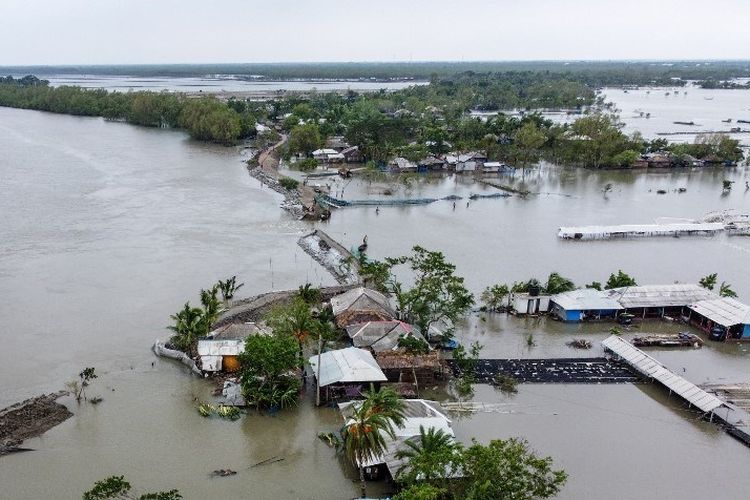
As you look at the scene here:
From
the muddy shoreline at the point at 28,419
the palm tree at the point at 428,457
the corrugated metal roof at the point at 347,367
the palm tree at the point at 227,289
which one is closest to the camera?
the palm tree at the point at 428,457

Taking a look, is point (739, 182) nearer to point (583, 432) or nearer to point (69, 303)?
point (583, 432)

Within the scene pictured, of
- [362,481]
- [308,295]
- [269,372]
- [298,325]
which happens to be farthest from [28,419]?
[308,295]

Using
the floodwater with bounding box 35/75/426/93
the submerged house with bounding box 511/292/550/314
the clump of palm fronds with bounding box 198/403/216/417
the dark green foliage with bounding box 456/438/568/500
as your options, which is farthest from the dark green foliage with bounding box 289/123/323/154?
the floodwater with bounding box 35/75/426/93

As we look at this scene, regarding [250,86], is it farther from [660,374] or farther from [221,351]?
[660,374]

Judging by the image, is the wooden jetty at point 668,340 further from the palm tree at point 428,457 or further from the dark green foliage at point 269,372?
the dark green foliage at point 269,372

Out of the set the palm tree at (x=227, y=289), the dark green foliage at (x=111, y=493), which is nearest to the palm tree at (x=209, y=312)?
the palm tree at (x=227, y=289)

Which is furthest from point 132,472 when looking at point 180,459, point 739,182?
point 739,182
